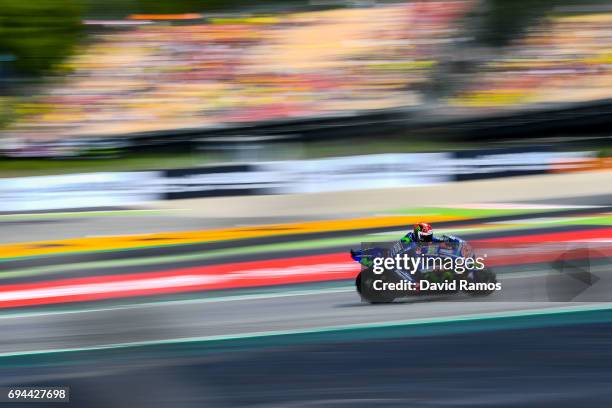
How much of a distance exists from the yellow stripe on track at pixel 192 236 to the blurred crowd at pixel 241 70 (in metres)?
3.84

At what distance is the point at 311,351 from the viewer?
205 inches

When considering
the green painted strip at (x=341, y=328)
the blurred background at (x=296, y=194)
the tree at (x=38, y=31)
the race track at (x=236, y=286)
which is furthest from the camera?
the tree at (x=38, y=31)

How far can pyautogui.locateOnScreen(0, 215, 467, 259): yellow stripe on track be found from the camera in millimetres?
8172

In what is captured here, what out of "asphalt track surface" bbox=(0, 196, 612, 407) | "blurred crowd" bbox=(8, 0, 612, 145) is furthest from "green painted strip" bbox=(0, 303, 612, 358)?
"blurred crowd" bbox=(8, 0, 612, 145)

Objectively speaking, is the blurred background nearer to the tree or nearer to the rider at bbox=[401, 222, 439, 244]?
the tree

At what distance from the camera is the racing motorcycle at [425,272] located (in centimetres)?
512

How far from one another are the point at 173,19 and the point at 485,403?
38.4 ft

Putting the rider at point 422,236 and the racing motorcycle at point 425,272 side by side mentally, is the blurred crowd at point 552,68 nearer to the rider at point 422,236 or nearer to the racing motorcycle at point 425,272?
the racing motorcycle at point 425,272

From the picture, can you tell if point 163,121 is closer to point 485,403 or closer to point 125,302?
point 125,302

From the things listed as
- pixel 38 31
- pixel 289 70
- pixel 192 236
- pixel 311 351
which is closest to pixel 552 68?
pixel 289 70

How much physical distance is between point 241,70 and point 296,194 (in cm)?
424

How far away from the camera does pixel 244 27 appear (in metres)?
14.8

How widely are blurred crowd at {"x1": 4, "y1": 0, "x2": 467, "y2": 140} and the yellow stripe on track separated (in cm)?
384

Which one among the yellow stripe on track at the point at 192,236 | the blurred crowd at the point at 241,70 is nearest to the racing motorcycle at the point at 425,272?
the yellow stripe on track at the point at 192,236
